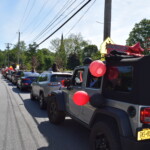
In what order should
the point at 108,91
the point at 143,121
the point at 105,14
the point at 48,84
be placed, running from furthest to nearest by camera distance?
the point at 105,14 → the point at 48,84 → the point at 108,91 → the point at 143,121

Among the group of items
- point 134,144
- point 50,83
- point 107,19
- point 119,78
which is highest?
point 107,19

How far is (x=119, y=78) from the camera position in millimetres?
3545

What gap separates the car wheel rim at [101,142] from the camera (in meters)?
3.49

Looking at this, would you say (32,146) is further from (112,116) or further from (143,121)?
(143,121)

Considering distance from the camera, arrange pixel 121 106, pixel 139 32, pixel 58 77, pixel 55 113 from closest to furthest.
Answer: pixel 121 106, pixel 55 113, pixel 58 77, pixel 139 32

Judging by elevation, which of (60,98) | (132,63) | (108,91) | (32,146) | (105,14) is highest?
(105,14)

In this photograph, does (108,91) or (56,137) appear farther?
(56,137)

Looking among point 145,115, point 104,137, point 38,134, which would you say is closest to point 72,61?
point 38,134

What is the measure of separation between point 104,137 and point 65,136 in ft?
6.49

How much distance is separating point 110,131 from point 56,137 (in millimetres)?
2226

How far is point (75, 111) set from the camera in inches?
200

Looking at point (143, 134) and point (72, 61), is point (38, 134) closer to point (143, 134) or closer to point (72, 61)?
point (143, 134)

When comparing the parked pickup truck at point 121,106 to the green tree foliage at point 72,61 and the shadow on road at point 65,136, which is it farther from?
the green tree foliage at point 72,61

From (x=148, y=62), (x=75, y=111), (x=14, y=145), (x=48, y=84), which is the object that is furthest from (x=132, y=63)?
(x=48, y=84)
